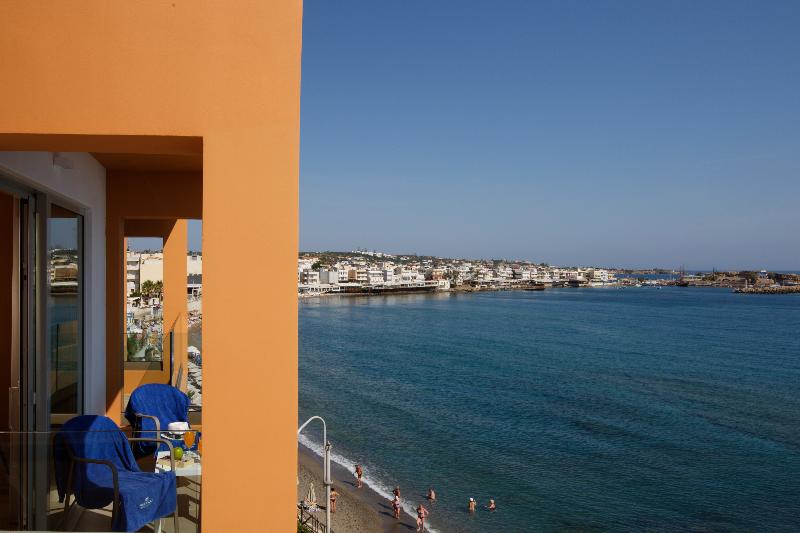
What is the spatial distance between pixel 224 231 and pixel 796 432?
94.7 feet

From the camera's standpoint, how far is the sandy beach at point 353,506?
14461 millimetres

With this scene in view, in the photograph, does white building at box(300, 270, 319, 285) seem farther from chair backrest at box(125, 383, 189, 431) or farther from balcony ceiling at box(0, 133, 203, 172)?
balcony ceiling at box(0, 133, 203, 172)

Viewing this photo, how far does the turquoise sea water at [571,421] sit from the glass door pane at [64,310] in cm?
1257

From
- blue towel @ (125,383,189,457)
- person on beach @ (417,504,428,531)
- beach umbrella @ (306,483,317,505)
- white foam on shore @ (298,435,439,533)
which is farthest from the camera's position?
white foam on shore @ (298,435,439,533)

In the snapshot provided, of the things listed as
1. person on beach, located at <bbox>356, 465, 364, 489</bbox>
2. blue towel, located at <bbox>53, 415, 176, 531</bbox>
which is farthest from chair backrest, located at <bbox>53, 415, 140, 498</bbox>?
person on beach, located at <bbox>356, 465, 364, 489</bbox>

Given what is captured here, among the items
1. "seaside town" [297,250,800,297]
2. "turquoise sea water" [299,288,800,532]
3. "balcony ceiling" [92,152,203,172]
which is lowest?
"turquoise sea water" [299,288,800,532]

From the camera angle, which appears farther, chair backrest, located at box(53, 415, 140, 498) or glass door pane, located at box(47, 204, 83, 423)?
glass door pane, located at box(47, 204, 83, 423)

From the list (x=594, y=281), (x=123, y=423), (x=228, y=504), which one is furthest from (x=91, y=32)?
(x=594, y=281)

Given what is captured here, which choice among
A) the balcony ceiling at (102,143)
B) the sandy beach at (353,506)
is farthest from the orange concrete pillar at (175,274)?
the sandy beach at (353,506)

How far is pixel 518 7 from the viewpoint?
116 feet

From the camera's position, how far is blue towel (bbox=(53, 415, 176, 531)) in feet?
8.63

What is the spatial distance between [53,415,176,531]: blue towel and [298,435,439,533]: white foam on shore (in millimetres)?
13367

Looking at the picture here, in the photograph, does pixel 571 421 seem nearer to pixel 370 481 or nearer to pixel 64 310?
pixel 370 481

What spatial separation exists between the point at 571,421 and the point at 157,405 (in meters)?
22.6
